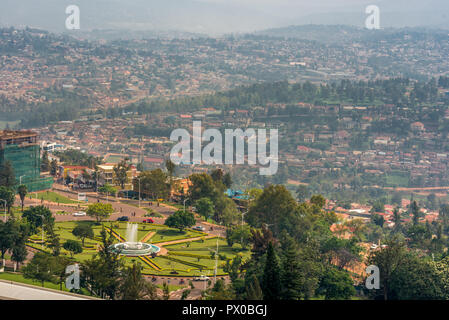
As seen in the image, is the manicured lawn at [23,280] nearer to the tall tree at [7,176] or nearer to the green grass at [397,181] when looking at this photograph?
the tall tree at [7,176]

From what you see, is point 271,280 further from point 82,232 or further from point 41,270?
point 82,232

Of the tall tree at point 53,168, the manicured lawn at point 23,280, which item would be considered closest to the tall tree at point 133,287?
the manicured lawn at point 23,280

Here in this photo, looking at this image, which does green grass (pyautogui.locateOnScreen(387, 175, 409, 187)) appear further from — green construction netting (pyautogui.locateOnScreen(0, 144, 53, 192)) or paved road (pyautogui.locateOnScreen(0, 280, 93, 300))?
paved road (pyautogui.locateOnScreen(0, 280, 93, 300))

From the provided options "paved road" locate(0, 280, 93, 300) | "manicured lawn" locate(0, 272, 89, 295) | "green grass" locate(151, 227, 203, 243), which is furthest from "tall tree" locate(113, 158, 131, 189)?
"paved road" locate(0, 280, 93, 300)

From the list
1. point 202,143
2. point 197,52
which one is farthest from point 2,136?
point 197,52

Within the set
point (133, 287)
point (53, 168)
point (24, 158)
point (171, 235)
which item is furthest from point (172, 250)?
point (53, 168)
